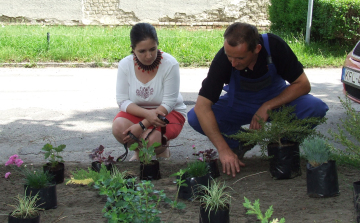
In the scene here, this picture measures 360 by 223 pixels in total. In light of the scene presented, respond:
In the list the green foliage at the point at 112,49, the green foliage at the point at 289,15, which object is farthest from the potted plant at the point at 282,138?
the green foliage at the point at 289,15

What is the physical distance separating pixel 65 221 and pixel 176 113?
1755mm

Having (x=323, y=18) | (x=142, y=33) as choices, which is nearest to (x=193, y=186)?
(x=142, y=33)

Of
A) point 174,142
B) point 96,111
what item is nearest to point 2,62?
point 96,111

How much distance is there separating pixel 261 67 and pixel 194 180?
120 cm

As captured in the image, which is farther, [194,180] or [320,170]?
[194,180]

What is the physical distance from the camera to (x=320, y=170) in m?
2.79

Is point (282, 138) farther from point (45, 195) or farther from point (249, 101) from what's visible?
point (45, 195)

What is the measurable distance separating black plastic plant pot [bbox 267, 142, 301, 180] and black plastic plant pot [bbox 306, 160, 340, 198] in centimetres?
30

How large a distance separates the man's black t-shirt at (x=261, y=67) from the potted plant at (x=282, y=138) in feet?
1.32

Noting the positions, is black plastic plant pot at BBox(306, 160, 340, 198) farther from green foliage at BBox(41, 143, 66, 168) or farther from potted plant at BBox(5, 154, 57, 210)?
green foliage at BBox(41, 143, 66, 168)

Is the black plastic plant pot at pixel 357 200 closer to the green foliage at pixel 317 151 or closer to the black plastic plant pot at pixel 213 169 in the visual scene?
the green foliage at pixel 317 151

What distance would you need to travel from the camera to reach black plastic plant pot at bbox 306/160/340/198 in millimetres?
2787

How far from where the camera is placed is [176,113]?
4.11 m

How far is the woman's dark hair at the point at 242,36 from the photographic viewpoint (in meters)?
3.12
